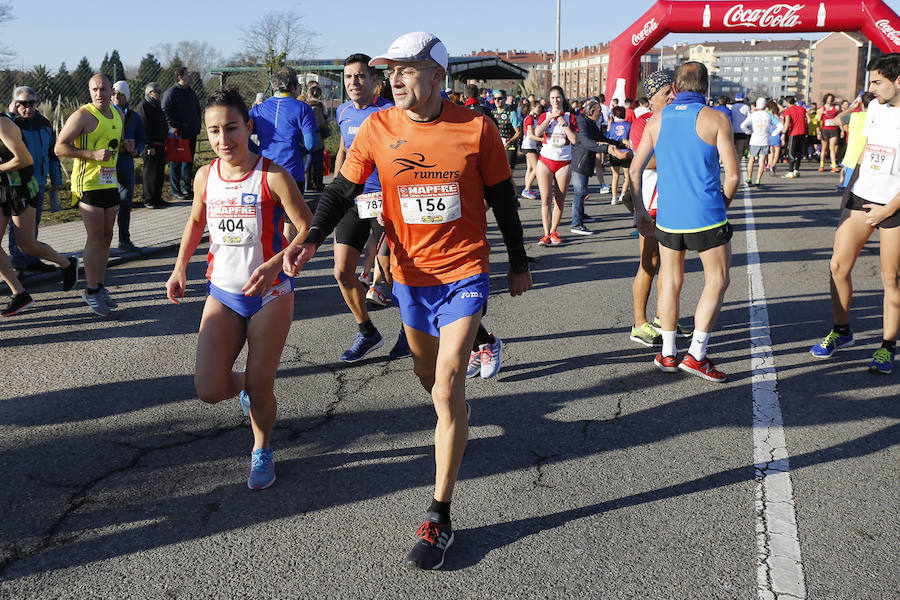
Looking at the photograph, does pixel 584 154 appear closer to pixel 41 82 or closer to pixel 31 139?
pixel 31 139

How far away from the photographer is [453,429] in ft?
10.5

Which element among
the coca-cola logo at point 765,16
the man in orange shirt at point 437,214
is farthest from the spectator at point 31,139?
the coca-cola logo at point 765,16

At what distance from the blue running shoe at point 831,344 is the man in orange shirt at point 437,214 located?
3287mm

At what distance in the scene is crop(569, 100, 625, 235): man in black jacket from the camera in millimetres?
10250

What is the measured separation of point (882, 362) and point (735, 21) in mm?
17082

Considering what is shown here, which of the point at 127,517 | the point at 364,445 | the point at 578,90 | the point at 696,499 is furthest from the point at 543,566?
the point at 578,90

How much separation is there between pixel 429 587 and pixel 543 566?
1.49 feet

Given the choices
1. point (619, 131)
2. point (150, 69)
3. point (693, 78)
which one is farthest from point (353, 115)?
point (150, 69)

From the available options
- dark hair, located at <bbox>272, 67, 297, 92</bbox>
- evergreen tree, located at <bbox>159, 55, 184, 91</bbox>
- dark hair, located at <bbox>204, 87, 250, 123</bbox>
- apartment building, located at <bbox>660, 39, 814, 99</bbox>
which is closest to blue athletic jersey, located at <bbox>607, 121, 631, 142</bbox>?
dark hair, located at <bbox>272, 67, 297, 92</bbox>

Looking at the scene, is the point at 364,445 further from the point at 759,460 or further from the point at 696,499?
the point at 759,460

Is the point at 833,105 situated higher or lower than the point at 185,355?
higher

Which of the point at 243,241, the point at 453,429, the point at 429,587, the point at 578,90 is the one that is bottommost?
the point at 429,587

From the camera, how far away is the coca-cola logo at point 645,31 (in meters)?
20.0

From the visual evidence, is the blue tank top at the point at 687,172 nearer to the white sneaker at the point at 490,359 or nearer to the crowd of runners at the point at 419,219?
the crowd of runners at the point at 419,219
